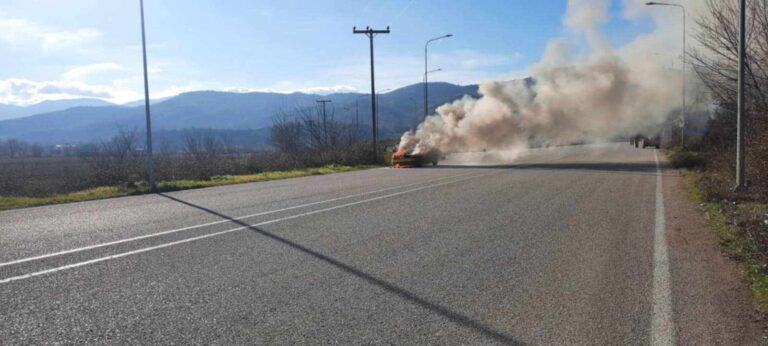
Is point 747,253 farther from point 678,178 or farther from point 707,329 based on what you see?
point 678,178

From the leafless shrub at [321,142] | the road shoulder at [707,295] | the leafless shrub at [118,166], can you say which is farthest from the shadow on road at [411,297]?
the leafless shrub at [321,142]

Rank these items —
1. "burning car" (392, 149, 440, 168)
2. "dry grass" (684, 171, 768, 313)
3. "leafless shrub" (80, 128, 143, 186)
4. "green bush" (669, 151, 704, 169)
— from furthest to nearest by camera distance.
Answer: "burning car" (392, 149, 440, 168) < "leafless shrub" (80, 128, 143, 186) < "green bush" (669, 151, 704, 169) < "dry grass" (684, 171, 768, 313)

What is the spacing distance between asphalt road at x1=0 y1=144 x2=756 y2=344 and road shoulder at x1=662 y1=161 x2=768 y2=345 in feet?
0.68

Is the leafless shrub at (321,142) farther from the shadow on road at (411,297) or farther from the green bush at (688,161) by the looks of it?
the shadow on road at (411,297)

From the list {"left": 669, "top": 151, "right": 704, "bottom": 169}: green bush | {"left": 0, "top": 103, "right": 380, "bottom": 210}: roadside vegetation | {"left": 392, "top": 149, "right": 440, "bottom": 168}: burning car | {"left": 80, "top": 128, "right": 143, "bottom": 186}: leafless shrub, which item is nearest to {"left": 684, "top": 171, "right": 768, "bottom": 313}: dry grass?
{"left": 669, "top": 151, "right": 704, "bottom": 169}: green bush

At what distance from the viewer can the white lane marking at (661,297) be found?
4207 mm

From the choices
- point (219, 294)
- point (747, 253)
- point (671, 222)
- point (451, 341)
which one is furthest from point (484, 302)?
point (671, 222)

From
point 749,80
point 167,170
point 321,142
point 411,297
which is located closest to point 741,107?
point 749,80

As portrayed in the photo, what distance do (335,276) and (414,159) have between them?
2423 cm

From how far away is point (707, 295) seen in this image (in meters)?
5.27

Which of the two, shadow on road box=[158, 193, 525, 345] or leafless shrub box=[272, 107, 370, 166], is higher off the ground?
leafless shrub box=[272, 107, 370, 166]

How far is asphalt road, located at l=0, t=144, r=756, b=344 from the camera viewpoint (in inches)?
168

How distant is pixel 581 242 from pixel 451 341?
4.38 metres

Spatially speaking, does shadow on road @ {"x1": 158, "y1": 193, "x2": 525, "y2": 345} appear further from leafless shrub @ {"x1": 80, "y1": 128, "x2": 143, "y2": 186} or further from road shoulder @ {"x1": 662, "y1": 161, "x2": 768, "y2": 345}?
leafless shrub @ {"x1": 80, "y1": 128, "x2": 143, "y2": 186}
